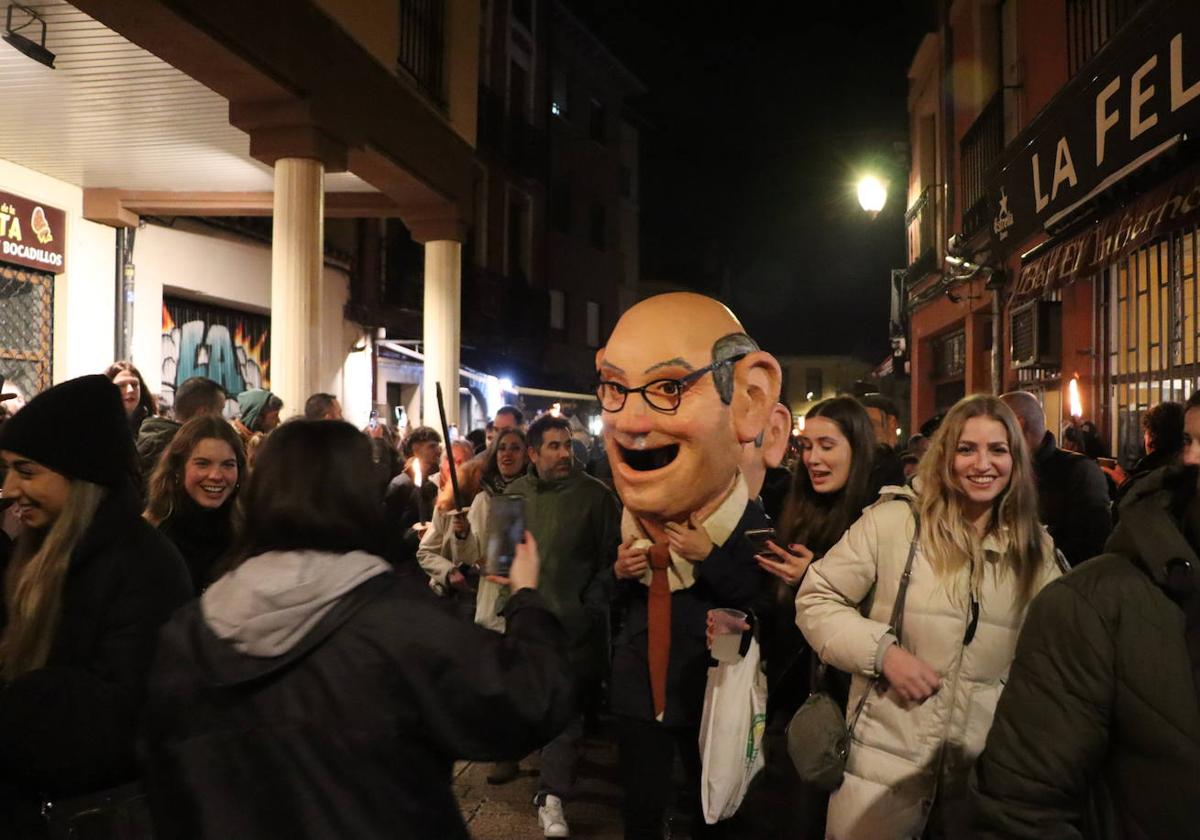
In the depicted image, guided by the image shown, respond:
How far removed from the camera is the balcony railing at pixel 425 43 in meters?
10.3

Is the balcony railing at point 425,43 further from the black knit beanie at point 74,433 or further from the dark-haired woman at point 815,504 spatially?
the black knit beanie at point 74,433

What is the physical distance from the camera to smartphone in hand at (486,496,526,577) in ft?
7.52

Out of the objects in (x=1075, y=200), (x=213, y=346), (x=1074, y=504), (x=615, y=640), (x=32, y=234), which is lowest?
(x=615, y=640)

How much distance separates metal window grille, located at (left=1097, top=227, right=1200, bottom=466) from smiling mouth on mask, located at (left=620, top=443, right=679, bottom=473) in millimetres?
4663

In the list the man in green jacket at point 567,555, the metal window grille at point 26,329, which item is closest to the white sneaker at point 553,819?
the man in green jacket at point 567,555

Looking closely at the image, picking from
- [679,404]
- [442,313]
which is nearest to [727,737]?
[679,404]

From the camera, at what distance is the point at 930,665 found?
2.84 meters

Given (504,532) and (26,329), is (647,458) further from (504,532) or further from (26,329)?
(26,329)

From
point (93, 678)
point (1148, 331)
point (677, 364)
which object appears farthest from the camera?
point (1148, 331)

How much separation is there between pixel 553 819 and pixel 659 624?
151 cm

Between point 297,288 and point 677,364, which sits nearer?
point 677,364

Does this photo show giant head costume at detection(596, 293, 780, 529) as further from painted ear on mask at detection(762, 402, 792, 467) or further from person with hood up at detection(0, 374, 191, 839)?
person with hood up at detection(0, 374, 191, 839)

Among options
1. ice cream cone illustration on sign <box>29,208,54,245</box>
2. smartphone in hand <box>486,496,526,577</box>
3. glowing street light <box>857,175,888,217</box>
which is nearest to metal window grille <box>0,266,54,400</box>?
ice cream cone illustration on sign <box>29,208,54,245</box>

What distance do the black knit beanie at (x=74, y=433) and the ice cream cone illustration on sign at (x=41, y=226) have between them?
8.24m
